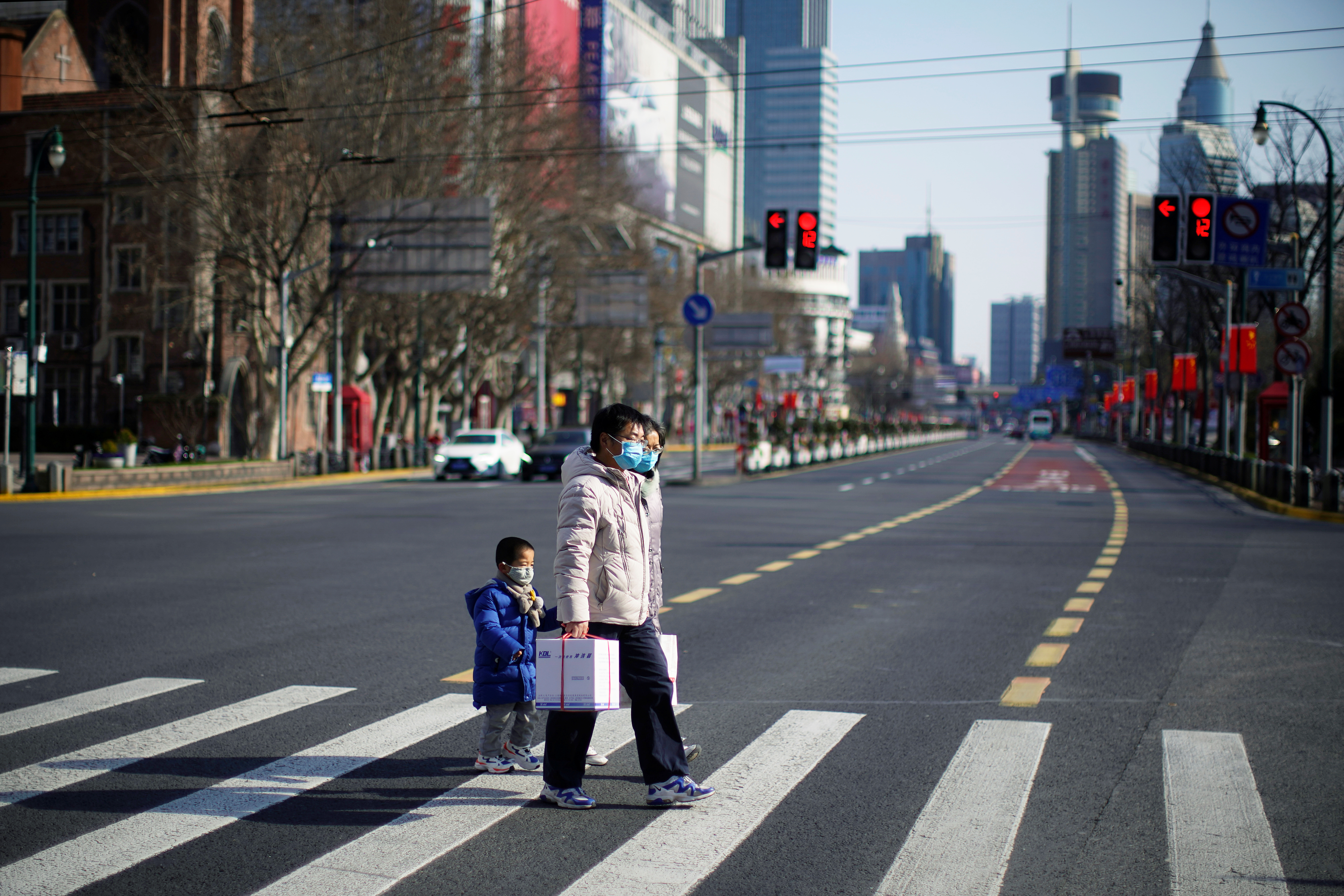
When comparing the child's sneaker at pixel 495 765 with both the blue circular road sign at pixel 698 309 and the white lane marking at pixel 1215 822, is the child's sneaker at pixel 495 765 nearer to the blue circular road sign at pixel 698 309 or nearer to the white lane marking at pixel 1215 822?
the white lane marking at pixel 1215 822

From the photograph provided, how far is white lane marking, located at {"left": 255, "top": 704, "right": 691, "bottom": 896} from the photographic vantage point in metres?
4.58

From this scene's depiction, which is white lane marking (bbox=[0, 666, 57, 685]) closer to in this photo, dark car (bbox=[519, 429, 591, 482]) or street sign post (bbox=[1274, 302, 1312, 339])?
street sign post (bbox=[1274, 302, 1312, 339])

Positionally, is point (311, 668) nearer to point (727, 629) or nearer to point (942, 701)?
point (727, 629)

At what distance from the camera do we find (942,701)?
7.88 metres

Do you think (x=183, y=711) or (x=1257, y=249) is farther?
(x=1257, y=249)

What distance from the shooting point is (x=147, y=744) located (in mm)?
6668

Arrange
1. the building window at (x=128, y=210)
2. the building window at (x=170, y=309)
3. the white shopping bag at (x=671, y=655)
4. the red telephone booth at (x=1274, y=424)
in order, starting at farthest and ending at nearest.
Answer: the building window at (x=128, y=210) < the building window at (x=170, y=309) < the red telephone booth at (x=1274, y=424) < the white shopping bag at (x=671, y=655)

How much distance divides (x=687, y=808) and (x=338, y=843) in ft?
4.70

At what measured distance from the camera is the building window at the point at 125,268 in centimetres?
5288

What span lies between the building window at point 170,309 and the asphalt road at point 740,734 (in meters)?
29.6

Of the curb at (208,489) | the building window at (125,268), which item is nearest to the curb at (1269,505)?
the curb at (208,489)

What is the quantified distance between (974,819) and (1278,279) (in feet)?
78.0

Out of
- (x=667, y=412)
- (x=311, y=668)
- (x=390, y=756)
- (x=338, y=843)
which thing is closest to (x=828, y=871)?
(x=338, y=843)

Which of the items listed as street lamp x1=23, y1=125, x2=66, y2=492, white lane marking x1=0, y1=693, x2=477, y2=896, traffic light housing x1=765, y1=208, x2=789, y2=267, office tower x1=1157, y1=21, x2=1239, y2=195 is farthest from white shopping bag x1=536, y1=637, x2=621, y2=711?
office tower x1=1157, y1=21, x2=1239, y2=195
